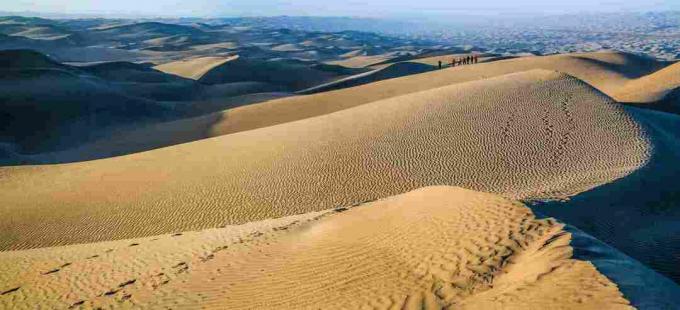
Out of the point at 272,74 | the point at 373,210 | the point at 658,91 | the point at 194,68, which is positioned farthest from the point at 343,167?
the point at 194,68

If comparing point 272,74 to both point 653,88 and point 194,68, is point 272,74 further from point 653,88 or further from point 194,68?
point 653,88

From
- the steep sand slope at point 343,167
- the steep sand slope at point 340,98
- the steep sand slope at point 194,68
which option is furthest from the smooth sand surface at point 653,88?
the steep sand slope at point 194,68

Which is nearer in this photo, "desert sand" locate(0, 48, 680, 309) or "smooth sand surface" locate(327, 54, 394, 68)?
"desert sand" locate(0, 48, 680, 309)

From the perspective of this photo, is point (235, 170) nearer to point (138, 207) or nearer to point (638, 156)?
point (138, 207)

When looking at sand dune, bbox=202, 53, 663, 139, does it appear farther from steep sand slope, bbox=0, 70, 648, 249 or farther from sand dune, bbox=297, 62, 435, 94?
steep sand slope, bbox=0, 70, 648, 249

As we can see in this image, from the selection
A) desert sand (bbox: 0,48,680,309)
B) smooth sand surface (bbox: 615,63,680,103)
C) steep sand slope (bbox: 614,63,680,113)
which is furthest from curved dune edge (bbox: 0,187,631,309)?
smooth sand surface (bbox: 615,63,680,103)

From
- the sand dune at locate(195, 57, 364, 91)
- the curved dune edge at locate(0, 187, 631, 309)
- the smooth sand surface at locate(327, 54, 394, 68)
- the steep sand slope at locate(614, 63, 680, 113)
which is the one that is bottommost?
the smooth sand surface at locate(327, 54, 394, 68)
